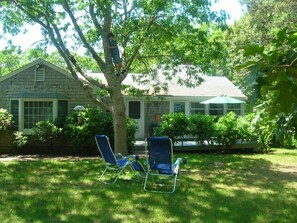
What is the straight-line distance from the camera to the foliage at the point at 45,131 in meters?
15.0

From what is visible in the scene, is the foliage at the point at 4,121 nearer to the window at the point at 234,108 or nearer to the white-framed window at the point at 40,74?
the white-framed window at the point at 40,74

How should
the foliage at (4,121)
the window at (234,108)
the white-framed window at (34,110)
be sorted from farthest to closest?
the window at (234,108), the white-framed window at (34,110), the foliage at (4,121)

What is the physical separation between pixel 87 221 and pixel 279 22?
1911 cm

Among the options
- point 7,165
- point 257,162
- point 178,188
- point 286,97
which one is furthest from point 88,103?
point 286,97

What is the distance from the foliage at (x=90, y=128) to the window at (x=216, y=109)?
7214 mm

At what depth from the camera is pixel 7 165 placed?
38.2 ft

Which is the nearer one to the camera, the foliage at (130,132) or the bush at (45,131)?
the foliage at (130,132)

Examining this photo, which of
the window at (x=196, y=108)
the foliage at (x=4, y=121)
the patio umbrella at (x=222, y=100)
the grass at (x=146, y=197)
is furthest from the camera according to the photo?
the window at (x=196, y=108)

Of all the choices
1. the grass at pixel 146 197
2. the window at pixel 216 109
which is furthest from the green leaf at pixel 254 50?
the window at pixel 216 109

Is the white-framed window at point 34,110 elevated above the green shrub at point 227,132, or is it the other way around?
the white-framed window at point 34,110

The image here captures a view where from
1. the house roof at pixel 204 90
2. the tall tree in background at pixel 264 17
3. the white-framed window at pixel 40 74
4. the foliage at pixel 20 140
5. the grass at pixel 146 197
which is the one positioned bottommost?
the grass at pixel 146 197

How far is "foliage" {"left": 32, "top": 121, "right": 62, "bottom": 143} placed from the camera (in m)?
15.0

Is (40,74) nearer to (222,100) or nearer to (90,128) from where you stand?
(90,128)

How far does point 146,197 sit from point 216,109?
14930 mm
